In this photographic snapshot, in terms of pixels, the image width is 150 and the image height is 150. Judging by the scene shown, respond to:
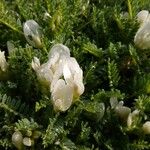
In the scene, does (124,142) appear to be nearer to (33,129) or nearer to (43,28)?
(33,129)

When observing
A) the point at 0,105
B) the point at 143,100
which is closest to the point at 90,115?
the point at 143,100

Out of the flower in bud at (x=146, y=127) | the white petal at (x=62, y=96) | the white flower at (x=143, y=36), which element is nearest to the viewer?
the white petal at (x=62, y=96)

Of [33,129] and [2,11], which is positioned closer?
[33,129]

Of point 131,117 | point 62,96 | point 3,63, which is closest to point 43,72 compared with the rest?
point 62,96

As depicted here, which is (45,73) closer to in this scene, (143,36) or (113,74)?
(113,74)

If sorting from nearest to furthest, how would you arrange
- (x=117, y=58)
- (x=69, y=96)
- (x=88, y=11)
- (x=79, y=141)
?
(x=69, y=96)
(x=79, y=141)
(x=117, y=58)
(x=88, y=11)

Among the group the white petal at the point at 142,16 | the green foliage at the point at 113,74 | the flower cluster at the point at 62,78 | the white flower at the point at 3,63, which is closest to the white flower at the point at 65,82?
the flower cluster at the point at 62,78

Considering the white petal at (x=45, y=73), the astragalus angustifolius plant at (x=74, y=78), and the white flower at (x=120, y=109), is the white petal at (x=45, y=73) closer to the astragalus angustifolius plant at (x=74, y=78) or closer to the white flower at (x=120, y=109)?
the astragalus angustifolius plant at (x=74, y=78)

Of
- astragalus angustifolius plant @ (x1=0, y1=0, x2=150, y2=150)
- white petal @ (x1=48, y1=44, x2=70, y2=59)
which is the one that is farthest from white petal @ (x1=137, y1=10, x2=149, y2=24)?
white petal @ (x1=48, y1=44, x2=70, y2=59)
